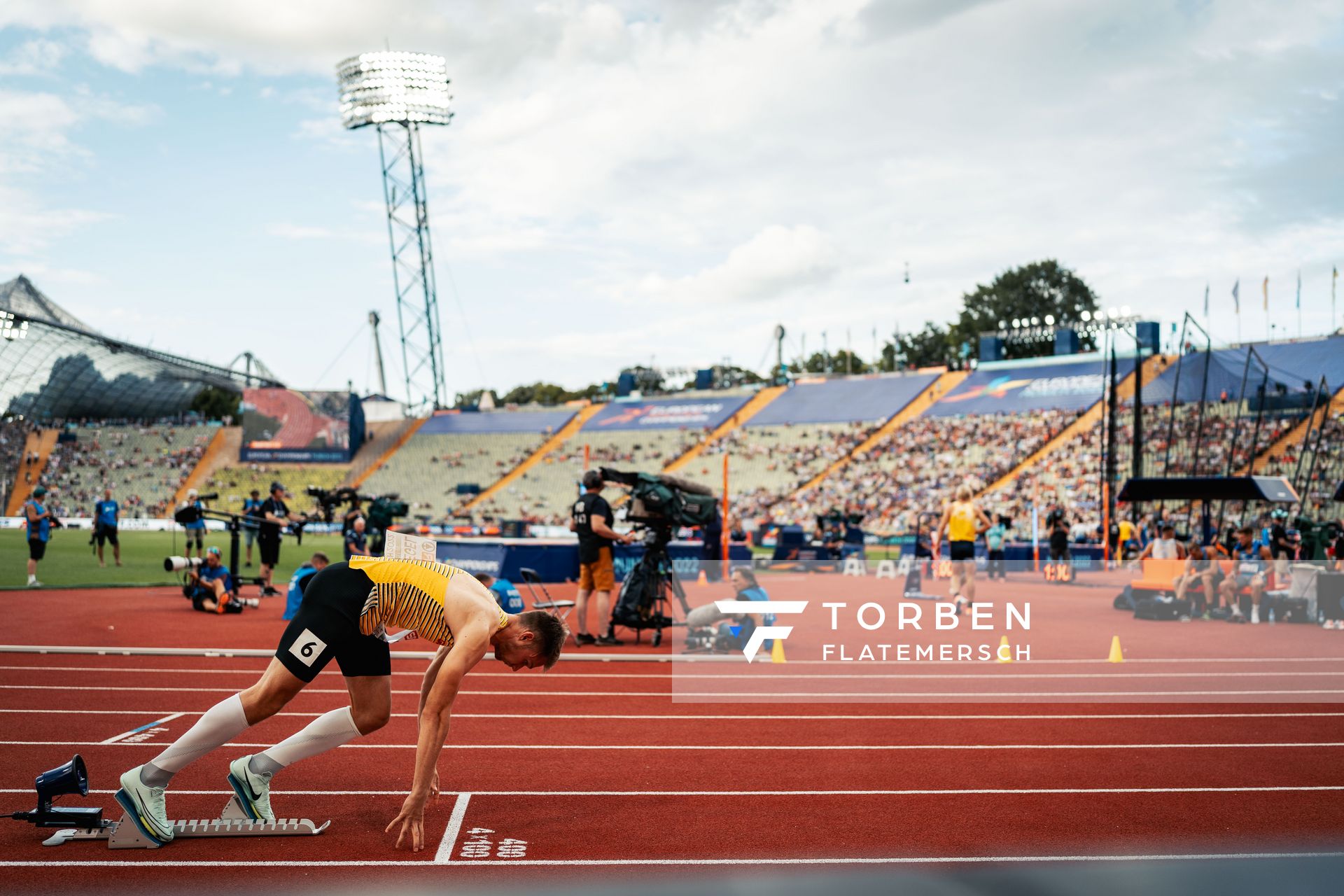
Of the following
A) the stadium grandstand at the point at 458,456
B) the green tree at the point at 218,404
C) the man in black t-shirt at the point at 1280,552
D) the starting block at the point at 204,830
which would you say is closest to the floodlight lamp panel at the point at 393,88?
the stadium grandstand at the point at 458,456

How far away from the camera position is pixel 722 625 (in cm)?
1208

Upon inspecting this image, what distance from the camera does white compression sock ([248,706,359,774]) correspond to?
17.0ft

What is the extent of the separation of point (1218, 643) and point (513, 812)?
10791 millimetres

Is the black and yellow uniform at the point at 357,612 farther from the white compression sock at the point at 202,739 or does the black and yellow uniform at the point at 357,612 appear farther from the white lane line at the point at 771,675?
the white lane line at the point at 771,675

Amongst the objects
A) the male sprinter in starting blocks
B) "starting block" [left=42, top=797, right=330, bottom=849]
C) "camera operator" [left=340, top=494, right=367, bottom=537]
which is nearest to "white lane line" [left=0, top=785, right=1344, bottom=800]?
"starting block" [left=42, top=797, right=330, bottom=849]

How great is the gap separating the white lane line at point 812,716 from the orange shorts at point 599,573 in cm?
346

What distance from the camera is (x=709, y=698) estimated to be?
955cm

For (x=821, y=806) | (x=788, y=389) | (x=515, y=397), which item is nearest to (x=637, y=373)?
(x=788, y=389)

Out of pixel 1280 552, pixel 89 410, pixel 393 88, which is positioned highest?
pixel 393 88

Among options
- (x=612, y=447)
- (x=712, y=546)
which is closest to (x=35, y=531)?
(x=712, y=546)

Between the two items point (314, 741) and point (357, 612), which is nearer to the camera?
point (357, 612)

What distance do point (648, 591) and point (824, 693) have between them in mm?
3321

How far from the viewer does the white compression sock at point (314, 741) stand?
5.17 meters

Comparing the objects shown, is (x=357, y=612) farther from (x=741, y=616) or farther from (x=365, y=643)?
(x=741, y=616)
